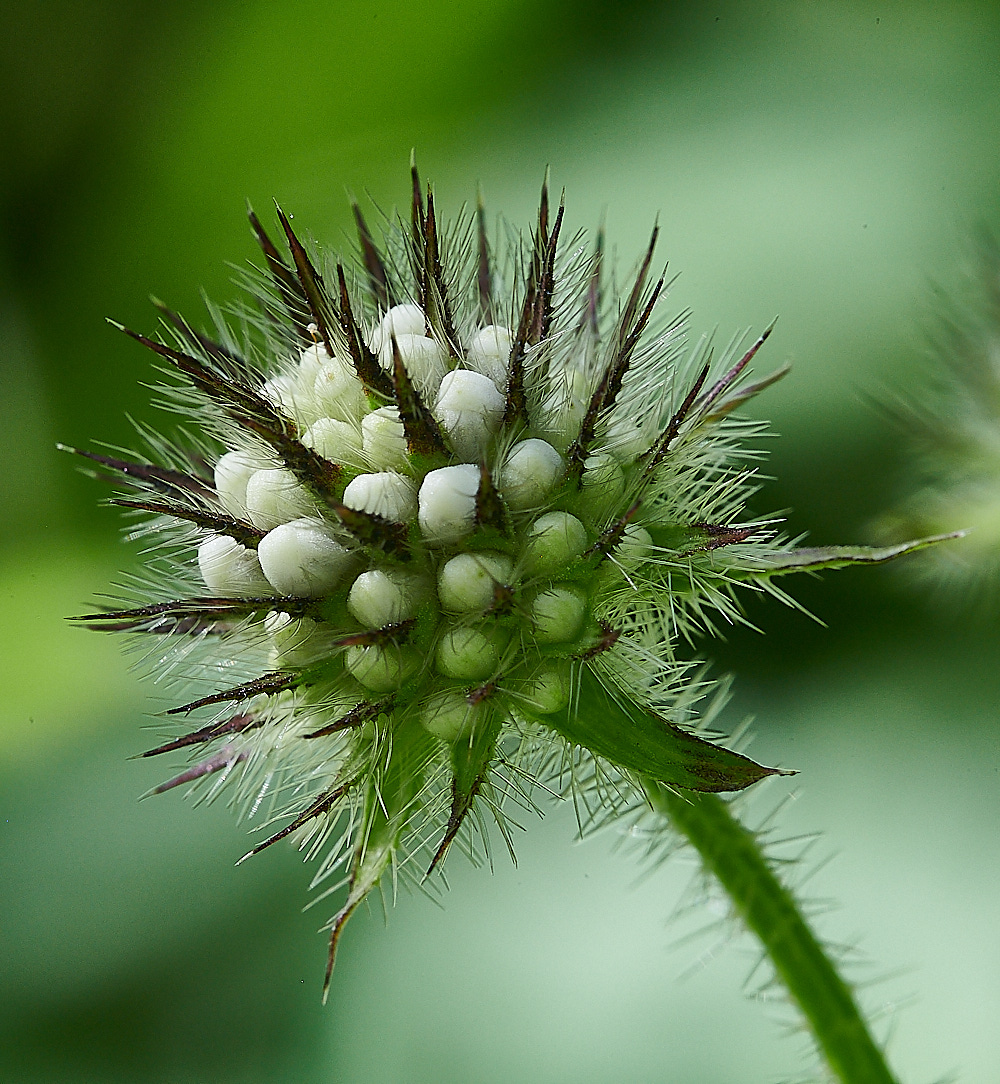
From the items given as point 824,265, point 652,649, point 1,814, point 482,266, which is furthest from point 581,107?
point 1,814

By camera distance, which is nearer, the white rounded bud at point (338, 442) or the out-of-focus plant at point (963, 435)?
the white rounded bud at point (338, 442)

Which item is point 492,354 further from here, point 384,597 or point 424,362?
point 384,597

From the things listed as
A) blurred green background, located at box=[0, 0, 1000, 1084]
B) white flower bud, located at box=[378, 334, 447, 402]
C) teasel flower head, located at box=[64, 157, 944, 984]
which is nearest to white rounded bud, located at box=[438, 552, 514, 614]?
teasel flower head, located at box=[64, 157, 944, 984]

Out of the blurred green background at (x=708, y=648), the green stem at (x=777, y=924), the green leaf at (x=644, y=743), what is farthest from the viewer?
the blurred green background at (x=708, y=648)

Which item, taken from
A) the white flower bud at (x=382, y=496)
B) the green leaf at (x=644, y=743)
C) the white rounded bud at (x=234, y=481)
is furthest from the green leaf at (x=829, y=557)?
the white rounded bud at (x=234, y=481)

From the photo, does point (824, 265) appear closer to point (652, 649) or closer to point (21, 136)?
point (652, 649)

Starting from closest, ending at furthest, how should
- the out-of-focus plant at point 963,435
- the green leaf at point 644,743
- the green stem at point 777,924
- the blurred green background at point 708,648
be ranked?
the green leaf at point 644,743 → the green stem at point 777,924 → the out-of-focus plant at point 963,435 → the blurred green background at point 708,648

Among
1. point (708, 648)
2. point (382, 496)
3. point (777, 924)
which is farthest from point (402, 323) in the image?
point (708, 648)

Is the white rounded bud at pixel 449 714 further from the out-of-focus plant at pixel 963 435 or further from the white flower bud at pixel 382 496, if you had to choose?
the out-of-focus plant at pixel 963 435
